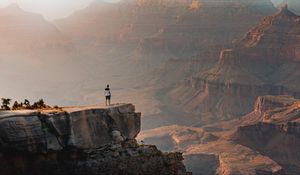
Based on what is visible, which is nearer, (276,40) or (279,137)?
(279,137)

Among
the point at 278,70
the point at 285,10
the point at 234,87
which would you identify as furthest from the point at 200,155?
the point at 285,10

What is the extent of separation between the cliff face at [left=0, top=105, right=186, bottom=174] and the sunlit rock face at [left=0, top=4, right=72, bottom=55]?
539 ft

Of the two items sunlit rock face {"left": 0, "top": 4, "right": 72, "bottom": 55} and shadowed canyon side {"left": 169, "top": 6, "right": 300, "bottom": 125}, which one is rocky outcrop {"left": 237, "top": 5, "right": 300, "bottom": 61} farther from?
sunlit rock face {"left": 0, "top": 4, "right": 72, "bottom": 55}

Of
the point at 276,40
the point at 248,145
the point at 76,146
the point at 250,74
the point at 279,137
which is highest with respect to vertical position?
the point at 276,40

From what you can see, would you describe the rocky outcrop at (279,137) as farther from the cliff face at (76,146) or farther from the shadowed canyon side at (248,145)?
the cliff face at (76,146)

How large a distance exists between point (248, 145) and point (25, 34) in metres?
126

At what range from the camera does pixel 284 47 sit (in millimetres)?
129125

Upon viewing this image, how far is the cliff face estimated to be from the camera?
16.8 metres

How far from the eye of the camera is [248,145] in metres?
79.4

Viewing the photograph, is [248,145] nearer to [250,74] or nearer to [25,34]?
[250,74]

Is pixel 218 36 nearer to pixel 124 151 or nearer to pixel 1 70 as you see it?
pixel 1 70

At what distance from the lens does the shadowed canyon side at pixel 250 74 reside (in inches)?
4843

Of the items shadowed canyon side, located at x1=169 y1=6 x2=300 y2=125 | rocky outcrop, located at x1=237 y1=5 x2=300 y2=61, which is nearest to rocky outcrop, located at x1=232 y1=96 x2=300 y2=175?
shadowed canyon side, located at x1=169 y1=6 x2=300 y2=125

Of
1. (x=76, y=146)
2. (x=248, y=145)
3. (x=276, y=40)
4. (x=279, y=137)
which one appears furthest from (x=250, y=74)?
(x=76, y=146)
